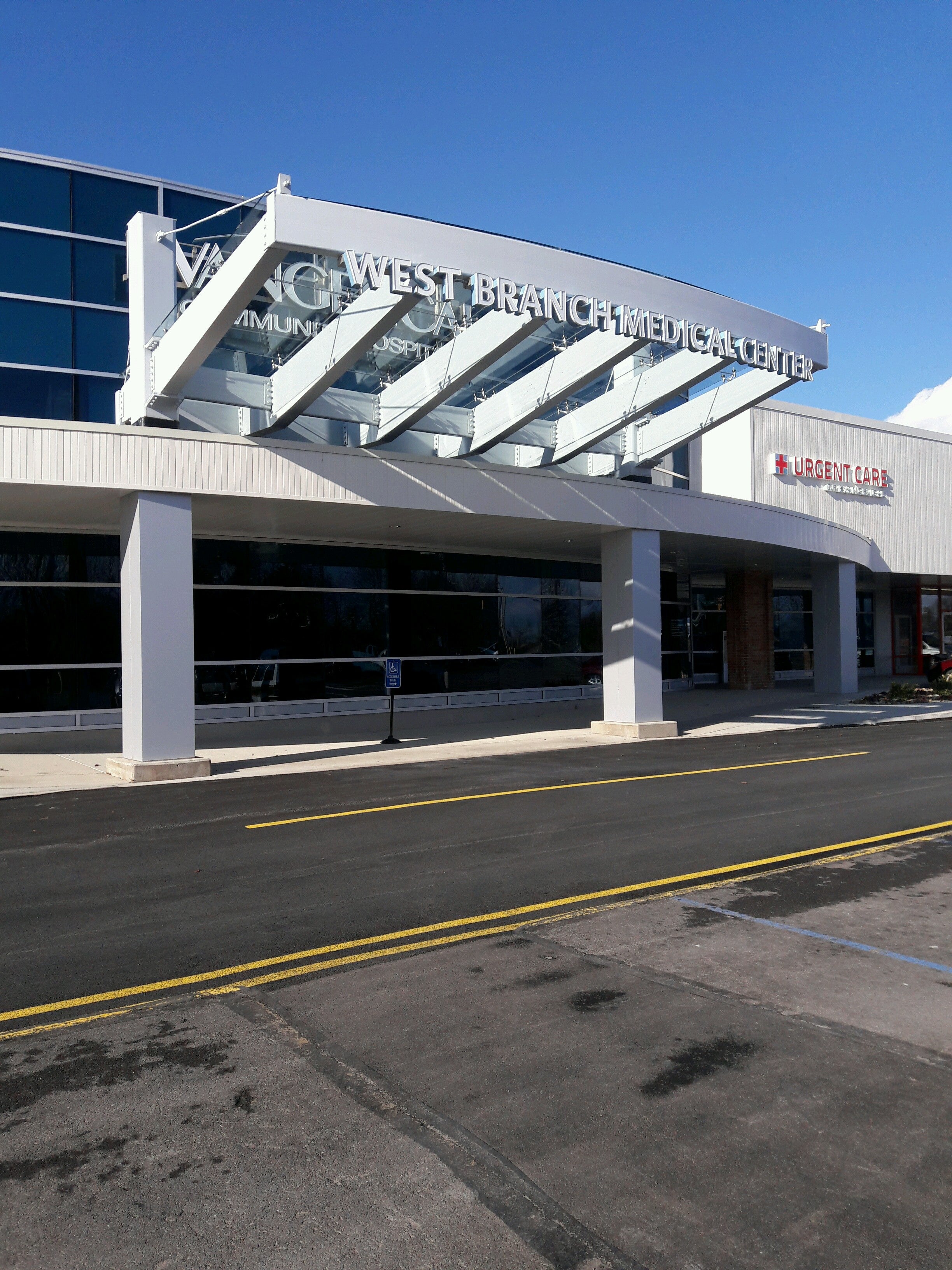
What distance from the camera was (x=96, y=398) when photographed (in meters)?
18.6

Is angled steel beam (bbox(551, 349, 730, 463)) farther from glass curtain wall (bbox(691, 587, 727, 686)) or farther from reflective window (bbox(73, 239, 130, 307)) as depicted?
glass curtain wall (bbox(691, 587, 727, 686))

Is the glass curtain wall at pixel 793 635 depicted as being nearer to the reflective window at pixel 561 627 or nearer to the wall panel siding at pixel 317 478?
the reflective window at pixel 561 627

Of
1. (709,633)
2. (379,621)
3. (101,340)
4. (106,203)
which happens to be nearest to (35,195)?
(106,203)

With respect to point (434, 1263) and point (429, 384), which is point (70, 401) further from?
point (434, 1263)

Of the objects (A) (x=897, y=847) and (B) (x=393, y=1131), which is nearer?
(B) (x=393, y=1131)

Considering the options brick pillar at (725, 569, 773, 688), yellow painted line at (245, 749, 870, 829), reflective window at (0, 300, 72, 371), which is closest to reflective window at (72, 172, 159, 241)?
reflective window at (0, 300, 72, 371)

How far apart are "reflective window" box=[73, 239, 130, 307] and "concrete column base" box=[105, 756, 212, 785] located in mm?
9529

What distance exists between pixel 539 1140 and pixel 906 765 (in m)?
12.4

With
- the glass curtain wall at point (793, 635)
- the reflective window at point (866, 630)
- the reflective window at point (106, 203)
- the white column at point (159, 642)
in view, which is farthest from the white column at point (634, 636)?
the reflective window at point (866, 630)

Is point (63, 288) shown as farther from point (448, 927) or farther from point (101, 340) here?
point (448, 927)

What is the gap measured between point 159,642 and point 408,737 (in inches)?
265

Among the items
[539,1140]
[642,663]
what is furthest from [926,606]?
[539,1140]

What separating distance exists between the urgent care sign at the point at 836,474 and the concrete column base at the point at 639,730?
13.7 m

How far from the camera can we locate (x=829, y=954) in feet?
19.7
